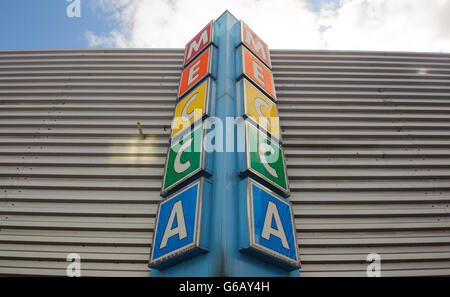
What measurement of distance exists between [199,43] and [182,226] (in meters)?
4.54

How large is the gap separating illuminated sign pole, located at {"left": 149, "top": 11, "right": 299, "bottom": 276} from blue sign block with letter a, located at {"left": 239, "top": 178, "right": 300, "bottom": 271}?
1 centimetres

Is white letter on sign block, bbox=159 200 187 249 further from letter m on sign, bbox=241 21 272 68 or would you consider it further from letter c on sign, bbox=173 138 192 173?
letter m on sign, bbox=241 21 272 68

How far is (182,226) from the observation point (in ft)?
11.9

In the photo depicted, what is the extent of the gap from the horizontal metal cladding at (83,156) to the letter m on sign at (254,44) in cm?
199

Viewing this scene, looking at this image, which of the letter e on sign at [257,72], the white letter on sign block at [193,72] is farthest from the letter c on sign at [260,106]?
the white letter on sign block at [193,72]

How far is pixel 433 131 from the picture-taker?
644 centimetres

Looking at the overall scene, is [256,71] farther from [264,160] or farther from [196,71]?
[264,160]

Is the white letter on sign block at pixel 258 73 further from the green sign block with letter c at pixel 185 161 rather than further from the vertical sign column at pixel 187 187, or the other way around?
the green sign block with letter c at pixel 185 161

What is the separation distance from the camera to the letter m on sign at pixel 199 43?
6.36 m

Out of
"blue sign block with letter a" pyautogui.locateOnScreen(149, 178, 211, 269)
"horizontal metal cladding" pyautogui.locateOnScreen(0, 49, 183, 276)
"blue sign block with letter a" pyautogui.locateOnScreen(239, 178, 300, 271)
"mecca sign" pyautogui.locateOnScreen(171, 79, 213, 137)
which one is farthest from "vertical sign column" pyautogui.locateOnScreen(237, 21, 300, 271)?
"horizontal metal cladding" pyautogui.locateOnScreen(0, 49, 183, 276)

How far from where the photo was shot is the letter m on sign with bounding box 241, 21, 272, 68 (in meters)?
6.34

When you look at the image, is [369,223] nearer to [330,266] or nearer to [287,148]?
[330,266]

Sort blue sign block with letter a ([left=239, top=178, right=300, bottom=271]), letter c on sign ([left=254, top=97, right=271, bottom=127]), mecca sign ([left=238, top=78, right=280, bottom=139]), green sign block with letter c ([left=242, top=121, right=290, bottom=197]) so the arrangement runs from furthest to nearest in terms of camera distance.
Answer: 1. letter c on sign ([left=254, top=97, right=271, bottom=127])
2. mecca sign ([left=238, top=78, right=280, bottom=139])
3. green sign block with letter c ([left=242, top=121, right=290, bottom=197])
4. blue sign block with letter a ([left=239, top=178, right=300, bottom=271])

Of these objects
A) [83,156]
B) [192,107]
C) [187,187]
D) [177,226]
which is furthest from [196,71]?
[177,226]
